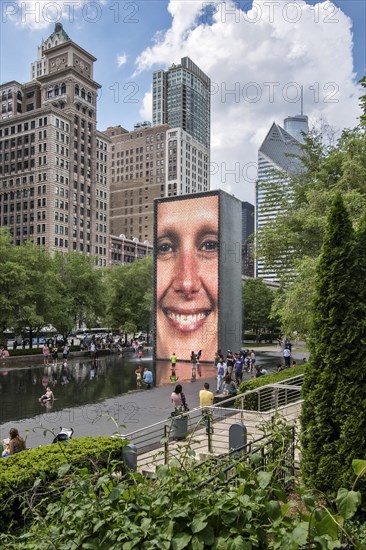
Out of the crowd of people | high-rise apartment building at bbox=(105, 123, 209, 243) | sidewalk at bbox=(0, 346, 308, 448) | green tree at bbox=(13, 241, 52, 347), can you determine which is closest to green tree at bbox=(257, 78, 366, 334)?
the crowd of people

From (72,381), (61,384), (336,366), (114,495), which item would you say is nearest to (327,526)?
(114,495)

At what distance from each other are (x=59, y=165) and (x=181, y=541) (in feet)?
364

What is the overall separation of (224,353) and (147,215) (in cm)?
11033

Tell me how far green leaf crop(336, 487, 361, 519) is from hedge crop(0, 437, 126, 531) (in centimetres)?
460

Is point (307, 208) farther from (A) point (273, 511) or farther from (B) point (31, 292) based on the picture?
(B) point (31, 292)

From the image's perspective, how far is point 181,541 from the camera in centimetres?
287

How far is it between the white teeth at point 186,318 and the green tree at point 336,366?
104 feet

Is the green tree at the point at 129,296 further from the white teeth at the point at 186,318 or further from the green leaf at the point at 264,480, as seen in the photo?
the green leaf at the point at 264,480

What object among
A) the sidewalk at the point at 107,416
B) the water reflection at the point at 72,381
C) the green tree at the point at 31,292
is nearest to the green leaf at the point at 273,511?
the sidewalk at the point at 107,416

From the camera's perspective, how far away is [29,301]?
4509 centimetres

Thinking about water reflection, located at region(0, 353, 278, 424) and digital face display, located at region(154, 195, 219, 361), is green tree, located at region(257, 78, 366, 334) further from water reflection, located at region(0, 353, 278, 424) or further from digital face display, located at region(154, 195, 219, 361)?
digital face display, located at region(154, 195, 219, 361)

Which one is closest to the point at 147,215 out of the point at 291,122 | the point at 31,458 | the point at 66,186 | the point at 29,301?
the point at 66,186

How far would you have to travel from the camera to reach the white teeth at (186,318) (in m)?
39.6

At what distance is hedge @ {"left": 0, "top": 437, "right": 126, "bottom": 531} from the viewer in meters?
7.81
